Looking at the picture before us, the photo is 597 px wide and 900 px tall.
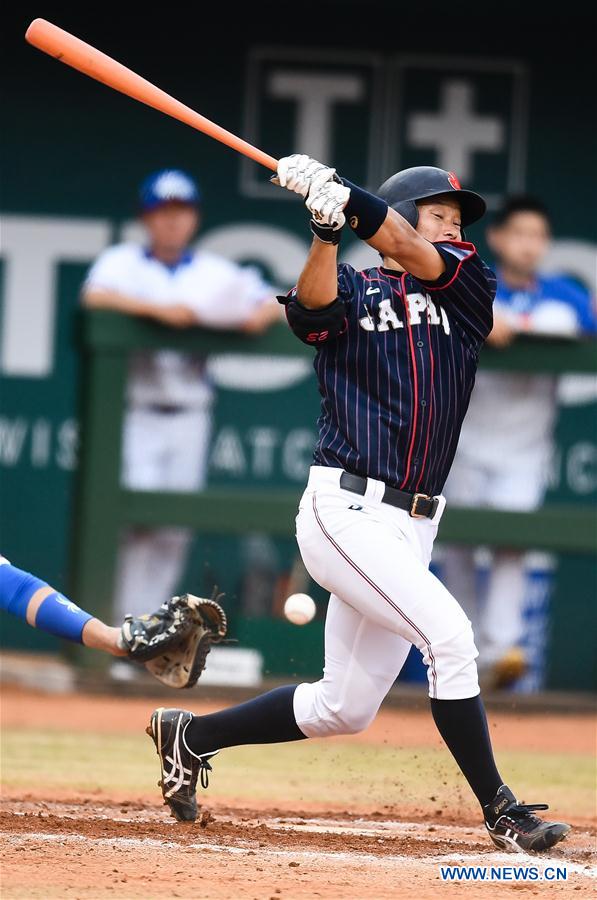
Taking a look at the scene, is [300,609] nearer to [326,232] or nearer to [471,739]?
[471,739]

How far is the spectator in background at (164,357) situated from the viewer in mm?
6863

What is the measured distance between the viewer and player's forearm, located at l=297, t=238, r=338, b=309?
367 cm

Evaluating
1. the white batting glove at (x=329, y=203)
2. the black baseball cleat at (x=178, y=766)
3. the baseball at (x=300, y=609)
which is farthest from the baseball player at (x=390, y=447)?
the baseball at (x=300, y=609)

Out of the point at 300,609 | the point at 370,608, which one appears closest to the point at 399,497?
the point at 370,608

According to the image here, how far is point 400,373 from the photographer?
3828mm

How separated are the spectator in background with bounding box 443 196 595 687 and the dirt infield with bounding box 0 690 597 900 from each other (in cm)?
170

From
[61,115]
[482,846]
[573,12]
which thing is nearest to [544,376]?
[573,12]

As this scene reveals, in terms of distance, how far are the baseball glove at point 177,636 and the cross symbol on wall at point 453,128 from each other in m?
4.31

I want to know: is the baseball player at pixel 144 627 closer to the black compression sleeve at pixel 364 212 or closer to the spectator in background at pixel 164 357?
the black compression sleeve at pixel 364 212

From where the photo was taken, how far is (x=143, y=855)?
3.57 meters

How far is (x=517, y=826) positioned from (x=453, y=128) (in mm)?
4938

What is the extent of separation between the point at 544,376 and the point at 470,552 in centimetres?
84

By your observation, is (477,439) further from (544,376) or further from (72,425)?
(72,425)

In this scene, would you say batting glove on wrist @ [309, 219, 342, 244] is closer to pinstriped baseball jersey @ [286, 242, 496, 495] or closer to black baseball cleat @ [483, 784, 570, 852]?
pinstriped baseball jersey @ [286, 242, 496, 495]
